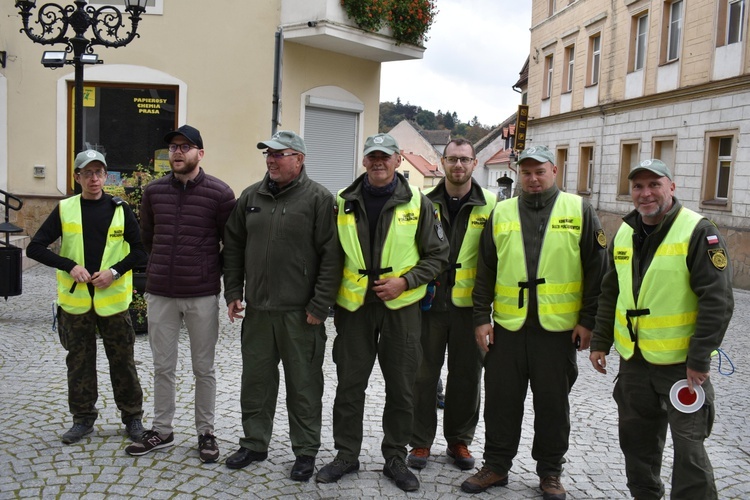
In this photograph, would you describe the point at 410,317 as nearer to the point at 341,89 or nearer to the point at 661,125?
the point at 341,89

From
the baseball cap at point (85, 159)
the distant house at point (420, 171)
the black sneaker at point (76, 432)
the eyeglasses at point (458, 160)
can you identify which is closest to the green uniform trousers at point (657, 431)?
the eyeglasses at point (458, 160)

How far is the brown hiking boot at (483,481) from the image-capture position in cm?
440

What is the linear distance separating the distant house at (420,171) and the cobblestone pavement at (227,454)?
73.0 meters

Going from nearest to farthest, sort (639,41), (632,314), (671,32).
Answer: (632,314), (671,32), (639,41)

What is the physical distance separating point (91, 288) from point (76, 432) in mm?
985

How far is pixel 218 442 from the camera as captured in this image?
16.5ft

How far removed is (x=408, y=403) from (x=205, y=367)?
140cm

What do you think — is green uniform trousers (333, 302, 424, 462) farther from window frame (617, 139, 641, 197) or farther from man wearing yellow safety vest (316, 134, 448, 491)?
window frame (617, 139, 641, 197)

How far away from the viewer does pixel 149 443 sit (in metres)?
4.76

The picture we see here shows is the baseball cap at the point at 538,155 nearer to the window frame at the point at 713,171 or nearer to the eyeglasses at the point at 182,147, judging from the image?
the eyeglasses at the point at 182,147

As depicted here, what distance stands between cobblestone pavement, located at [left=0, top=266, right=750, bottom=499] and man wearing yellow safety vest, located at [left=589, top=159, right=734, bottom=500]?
2.38 ft

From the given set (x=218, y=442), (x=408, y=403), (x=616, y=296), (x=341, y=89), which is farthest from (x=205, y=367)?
(x=341, y=89)

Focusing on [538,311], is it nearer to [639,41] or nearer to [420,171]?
[639,41]

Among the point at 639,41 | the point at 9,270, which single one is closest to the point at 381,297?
the point at 9,270
